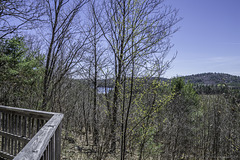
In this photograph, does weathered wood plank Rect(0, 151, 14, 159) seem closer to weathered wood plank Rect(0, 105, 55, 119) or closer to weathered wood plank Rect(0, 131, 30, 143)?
weathered wood plank Rect(0, 131, 30, 143)

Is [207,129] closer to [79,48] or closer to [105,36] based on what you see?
[105,36]

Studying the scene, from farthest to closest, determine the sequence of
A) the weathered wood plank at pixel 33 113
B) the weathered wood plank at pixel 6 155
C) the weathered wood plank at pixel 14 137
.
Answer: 1. the weathered wood plank at pixel 6 155
2. the weathered wood plank at pixel 14 137
3. the weathered wood plank at pixel 33 113

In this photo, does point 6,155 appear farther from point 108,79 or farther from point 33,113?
point 108,79

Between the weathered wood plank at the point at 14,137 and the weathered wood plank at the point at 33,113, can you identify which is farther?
the weathered wood plank at the point at 14,137

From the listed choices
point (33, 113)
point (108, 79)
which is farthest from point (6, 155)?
point (108, 79)

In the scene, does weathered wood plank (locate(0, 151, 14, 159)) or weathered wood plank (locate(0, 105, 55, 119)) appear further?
weathered wood plank (locate(0, 151, 14, 159))

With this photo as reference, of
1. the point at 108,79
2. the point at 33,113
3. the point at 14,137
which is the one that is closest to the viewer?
the point at 33,113

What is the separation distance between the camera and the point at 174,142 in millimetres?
10758

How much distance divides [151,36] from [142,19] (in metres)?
0.87

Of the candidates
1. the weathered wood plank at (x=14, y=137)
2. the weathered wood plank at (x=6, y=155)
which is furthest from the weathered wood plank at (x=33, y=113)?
the weathered wood plank at (x=6, y=155)

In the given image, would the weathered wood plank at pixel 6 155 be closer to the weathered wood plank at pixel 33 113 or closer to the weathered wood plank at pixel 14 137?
the weathered wood plank at pixel 14 137

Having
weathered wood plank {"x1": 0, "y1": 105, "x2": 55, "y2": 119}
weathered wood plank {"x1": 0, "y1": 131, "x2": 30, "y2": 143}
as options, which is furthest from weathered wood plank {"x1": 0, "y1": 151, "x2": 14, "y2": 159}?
weathered wood plank {"x1": 0, "y1": 105, "x2": 55, "y2": 119}

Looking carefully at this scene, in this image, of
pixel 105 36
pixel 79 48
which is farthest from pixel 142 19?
pixel 79 48

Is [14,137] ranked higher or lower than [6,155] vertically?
higher
